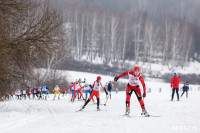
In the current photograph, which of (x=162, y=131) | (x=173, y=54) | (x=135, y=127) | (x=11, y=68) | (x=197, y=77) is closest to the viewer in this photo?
(x=162, y=131)

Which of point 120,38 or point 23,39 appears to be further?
point 120,38

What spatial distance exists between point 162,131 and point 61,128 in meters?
2.76

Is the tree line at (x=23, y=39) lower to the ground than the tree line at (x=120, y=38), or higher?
lower

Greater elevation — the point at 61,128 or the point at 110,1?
the point at 110,1

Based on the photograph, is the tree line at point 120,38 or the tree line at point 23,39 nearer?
the tree line at point 23,39

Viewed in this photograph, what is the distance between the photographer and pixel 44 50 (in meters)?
10.1

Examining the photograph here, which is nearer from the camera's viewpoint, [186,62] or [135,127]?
[135,127]

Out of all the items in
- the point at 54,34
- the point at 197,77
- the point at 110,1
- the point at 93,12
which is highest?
the point at 110,1

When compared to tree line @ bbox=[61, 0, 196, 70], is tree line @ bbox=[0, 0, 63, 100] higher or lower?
lower

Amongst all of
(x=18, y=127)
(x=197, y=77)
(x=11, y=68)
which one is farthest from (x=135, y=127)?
(x=197, y=77)

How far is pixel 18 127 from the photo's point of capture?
5.78 m

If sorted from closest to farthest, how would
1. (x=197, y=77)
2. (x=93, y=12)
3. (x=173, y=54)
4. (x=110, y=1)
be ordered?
(x=197, y=77) → (x=173, y=54) → (x=93, y=12) → (x=110, y=1)

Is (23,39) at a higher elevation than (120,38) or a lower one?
lower

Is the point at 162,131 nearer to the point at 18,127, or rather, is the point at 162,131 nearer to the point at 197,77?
the point at 18,127
